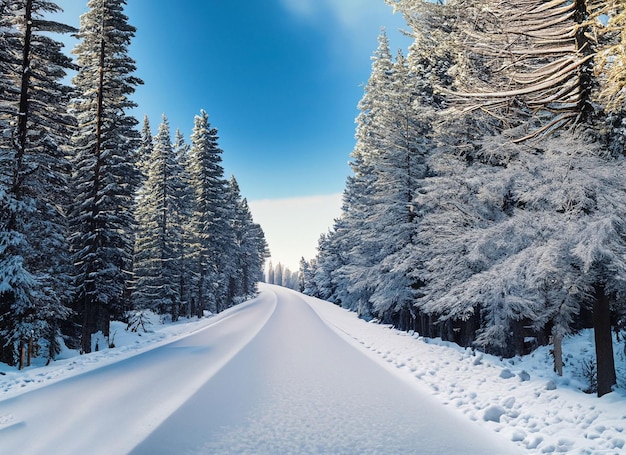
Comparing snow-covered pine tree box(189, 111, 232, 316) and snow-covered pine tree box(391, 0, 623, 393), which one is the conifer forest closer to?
snow-covered pine tree box(391, 0, 623, 393)

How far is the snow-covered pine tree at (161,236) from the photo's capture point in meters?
29.0

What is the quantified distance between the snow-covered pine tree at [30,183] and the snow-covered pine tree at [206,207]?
60.9ft

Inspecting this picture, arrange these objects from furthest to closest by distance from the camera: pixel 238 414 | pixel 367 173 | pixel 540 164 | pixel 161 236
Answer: pixel 161 236, pixel 367 173, pixel 540 164, pixel 238 414

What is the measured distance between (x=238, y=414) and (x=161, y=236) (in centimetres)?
2592

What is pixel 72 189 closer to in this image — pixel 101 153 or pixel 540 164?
pixel 101 153

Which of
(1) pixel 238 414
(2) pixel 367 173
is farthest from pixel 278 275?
(1) pixel 238 414

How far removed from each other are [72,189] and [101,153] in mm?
2539

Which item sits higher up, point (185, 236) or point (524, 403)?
point (185, 236)

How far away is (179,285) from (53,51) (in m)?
21.5

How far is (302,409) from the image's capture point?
554 cm

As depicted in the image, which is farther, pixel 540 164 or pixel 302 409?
pixel 540 164

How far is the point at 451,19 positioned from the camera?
33.2 ft

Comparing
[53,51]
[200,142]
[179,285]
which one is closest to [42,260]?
[53,51]

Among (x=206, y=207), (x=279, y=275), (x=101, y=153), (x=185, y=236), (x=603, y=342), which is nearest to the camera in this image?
(x=603, y=342)
